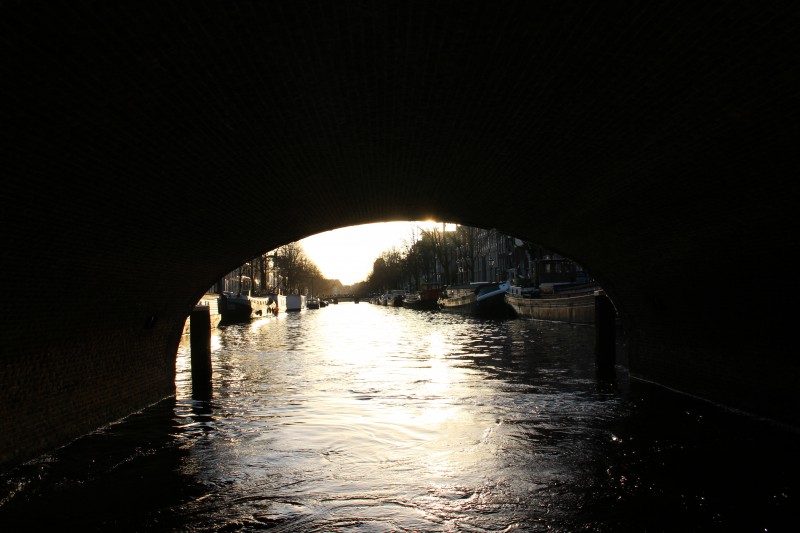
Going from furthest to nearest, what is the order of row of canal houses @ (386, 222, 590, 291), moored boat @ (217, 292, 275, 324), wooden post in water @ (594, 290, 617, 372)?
row of canal houses @ (386, 222, 590, 291) < moored boat @ (217, 292, 275, 324) < wooden post in water @ (594, 290, 617, 372)

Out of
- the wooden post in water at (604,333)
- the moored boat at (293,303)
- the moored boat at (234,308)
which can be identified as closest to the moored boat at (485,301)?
the moored boat at (234,308)

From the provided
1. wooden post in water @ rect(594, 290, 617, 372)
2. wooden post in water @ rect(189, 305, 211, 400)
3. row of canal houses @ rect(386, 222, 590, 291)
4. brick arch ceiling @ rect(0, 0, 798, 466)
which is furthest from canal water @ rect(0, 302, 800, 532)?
row of canal houses @ rect(386, 222, 590, 291)

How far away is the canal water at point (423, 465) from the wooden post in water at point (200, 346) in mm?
798

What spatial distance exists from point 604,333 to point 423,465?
9559mm

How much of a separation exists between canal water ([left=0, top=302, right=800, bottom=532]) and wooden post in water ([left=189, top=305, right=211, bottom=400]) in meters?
0.80

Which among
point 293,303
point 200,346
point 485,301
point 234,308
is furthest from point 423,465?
point 293,303

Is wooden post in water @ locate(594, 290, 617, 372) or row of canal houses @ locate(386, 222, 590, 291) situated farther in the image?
row of canal houses @ locate(386, 222, 590, 291)

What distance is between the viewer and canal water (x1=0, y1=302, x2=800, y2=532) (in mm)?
6137

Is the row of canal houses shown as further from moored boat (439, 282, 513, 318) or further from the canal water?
the canal water

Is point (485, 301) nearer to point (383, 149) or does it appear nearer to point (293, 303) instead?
point (293, 303)

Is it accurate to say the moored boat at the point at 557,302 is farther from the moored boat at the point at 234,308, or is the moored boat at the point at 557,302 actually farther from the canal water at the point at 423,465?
the moored boat at the point at 234,308

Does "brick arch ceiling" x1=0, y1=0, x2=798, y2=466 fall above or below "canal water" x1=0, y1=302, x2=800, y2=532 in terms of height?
above

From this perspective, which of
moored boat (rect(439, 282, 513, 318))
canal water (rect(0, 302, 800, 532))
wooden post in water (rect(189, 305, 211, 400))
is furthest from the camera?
moored boat (rect(439, 282, 513, 318))

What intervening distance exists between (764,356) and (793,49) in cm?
610
